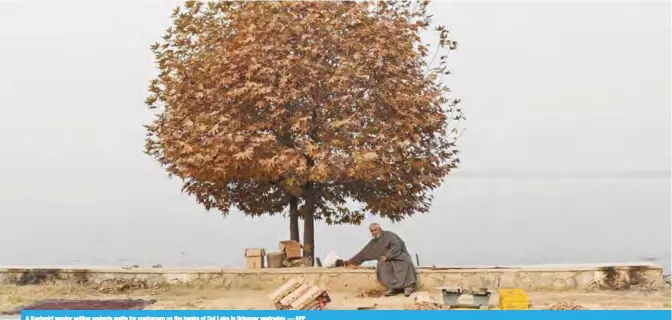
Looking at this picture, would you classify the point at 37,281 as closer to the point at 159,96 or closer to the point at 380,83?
the point at 159,96

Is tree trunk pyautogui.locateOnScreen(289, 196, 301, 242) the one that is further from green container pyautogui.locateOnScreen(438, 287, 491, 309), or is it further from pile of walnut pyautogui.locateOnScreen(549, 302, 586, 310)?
pile of walnut pyautogui.locateOnScreen(549, 302, 586, 310)

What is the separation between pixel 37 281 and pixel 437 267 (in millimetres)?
6807

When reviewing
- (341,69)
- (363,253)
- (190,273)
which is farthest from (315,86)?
(190,273)

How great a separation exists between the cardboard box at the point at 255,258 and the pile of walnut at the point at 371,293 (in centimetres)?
194

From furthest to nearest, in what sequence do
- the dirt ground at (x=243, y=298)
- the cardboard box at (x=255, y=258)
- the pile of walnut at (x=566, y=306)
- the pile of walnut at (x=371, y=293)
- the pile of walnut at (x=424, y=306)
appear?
the cardboard box at (x=255, y=258)
the pile of walnut at (x=371, y=293)
the dirt ground at (x=243, y=298)
the pile of walnut at (x=424, y=306)
the pile of walnut at (x=566, y=306)

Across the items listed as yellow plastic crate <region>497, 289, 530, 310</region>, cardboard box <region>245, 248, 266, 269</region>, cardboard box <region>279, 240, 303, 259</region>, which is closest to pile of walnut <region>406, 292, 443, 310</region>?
yellow plastic crate <region>497, 289, 530, 310</region>

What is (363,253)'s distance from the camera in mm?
13172

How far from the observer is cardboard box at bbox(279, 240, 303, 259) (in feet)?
46.3

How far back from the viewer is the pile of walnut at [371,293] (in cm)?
1273

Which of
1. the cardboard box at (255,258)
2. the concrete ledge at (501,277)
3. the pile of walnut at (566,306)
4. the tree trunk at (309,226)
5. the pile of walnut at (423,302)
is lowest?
the pile of walnut at (566,306)

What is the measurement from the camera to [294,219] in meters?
15.0

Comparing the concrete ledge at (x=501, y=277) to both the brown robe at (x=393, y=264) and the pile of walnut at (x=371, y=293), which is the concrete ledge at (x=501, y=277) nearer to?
the pile of walnut at (x=371, y=293)

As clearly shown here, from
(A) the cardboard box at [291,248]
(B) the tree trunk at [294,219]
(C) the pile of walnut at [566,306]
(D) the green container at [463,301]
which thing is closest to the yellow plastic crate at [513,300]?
(D) the green container at [463,301]

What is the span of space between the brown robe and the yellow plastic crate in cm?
186
